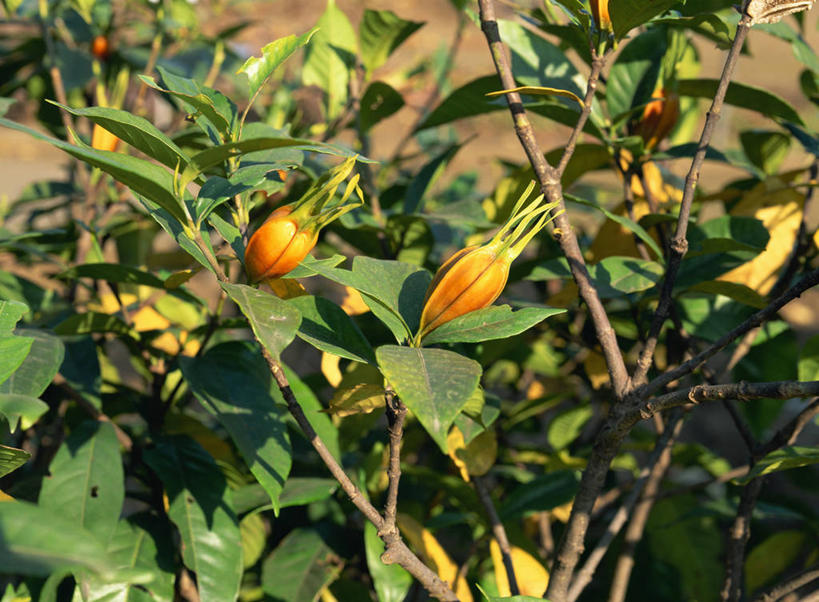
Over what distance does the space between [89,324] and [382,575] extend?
42cm

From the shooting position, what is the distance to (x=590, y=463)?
26.8 inches

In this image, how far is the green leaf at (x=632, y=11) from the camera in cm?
62

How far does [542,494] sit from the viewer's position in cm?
93

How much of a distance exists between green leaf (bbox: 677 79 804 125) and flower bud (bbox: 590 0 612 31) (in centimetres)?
22

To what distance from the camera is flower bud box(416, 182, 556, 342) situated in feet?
1.78

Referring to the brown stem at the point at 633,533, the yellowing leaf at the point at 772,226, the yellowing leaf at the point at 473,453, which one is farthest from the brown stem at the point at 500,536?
the yellowing leaf at the point at 772,226

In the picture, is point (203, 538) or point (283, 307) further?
point (203, 538)

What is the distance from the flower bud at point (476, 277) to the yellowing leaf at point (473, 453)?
0.31m

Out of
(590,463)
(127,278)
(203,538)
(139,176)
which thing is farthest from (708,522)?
(139,176)

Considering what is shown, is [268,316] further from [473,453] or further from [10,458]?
[473,453]

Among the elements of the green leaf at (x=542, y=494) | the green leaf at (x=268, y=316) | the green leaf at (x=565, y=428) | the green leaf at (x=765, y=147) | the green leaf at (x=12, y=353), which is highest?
the green leaf at (x=765, y=147)

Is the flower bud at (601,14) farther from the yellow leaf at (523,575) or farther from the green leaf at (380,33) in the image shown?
the yellow leaf at (523,575)

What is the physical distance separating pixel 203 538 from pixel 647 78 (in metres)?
0.71

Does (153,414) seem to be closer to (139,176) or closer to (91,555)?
(139,176)
